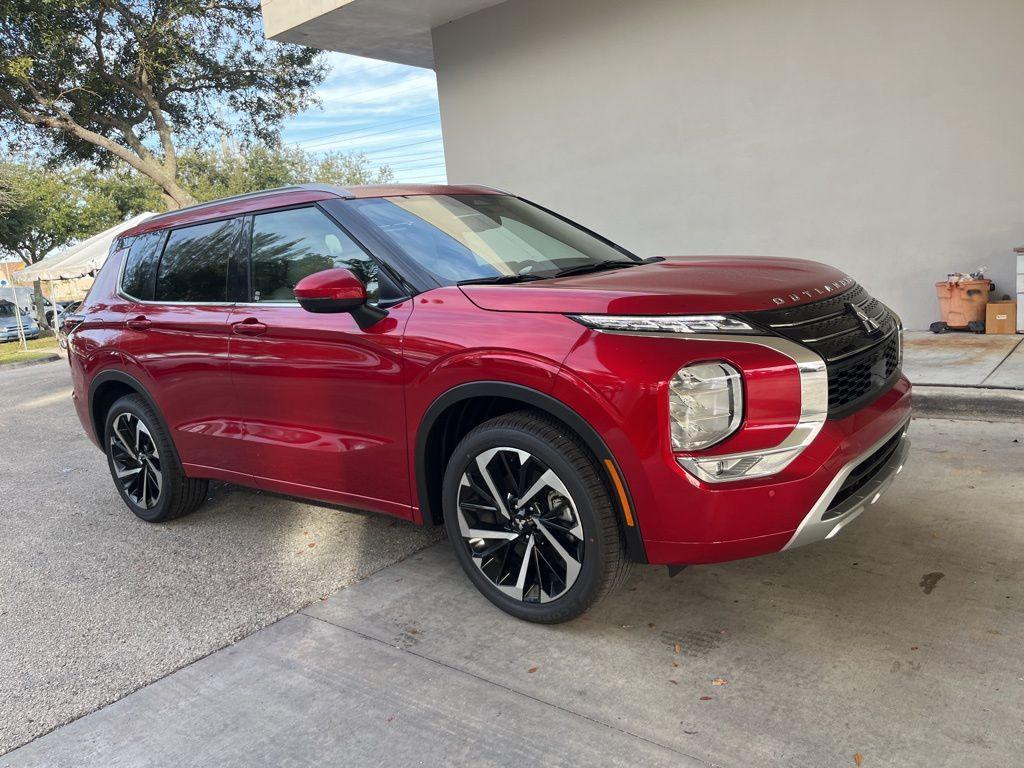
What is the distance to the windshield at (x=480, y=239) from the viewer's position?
3.56 metres

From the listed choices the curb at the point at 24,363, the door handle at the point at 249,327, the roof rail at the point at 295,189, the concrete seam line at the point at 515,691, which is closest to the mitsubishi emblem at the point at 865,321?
the concrete seam line at the point at 515,691

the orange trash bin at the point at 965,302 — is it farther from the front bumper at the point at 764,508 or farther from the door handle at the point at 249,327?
the door handle at the point at 249,327

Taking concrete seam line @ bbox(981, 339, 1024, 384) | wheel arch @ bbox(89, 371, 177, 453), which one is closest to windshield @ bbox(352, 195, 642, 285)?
wheel arch @ bbox(89, 371, 177, 453)

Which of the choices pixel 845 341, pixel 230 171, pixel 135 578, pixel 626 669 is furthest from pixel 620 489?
pixel 230 171

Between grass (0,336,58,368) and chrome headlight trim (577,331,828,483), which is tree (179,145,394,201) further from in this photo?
chrome headlight trim (577,331,828,483)

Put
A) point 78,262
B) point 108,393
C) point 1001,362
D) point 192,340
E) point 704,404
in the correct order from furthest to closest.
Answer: point 78,262 < point 1001,362 < point 108,393 < point 192,340 < point 704,404

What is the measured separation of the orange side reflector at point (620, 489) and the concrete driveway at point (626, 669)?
0.56 meters

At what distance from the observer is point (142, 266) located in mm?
4961

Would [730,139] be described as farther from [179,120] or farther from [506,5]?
[179,120]

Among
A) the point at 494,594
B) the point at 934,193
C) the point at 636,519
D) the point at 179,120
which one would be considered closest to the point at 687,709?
the point at 636,519

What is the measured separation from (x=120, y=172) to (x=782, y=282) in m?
42.1

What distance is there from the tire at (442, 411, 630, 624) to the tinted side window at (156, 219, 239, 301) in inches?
74.3

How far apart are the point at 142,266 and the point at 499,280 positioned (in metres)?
2.67

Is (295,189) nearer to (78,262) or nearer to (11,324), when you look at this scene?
(78,262)
